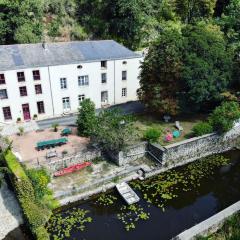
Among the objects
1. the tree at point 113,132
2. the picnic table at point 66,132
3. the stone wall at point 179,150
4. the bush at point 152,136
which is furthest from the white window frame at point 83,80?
the bush at point 152,136

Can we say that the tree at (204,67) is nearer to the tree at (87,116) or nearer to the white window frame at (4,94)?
the tree at (87,116)

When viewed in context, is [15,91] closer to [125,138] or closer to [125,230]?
[125,138]

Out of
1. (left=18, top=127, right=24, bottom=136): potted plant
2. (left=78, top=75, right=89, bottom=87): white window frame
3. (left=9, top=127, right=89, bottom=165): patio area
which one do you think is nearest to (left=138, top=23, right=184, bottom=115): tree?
(left=78, top=75, right=89, bottom=87): white window frame

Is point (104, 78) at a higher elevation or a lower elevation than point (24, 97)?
higher

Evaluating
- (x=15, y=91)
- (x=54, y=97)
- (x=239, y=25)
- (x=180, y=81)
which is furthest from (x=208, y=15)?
(x=15, y=91)

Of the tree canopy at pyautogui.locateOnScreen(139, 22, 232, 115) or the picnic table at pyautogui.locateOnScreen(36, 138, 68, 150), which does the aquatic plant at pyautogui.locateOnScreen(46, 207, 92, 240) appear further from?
A: the tree canopy at pyautogui.locateOnScreen(139, 22, 232, 115)

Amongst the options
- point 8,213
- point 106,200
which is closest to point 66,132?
point 106,200

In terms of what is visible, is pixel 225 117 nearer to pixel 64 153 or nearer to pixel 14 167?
pixel 64 153
